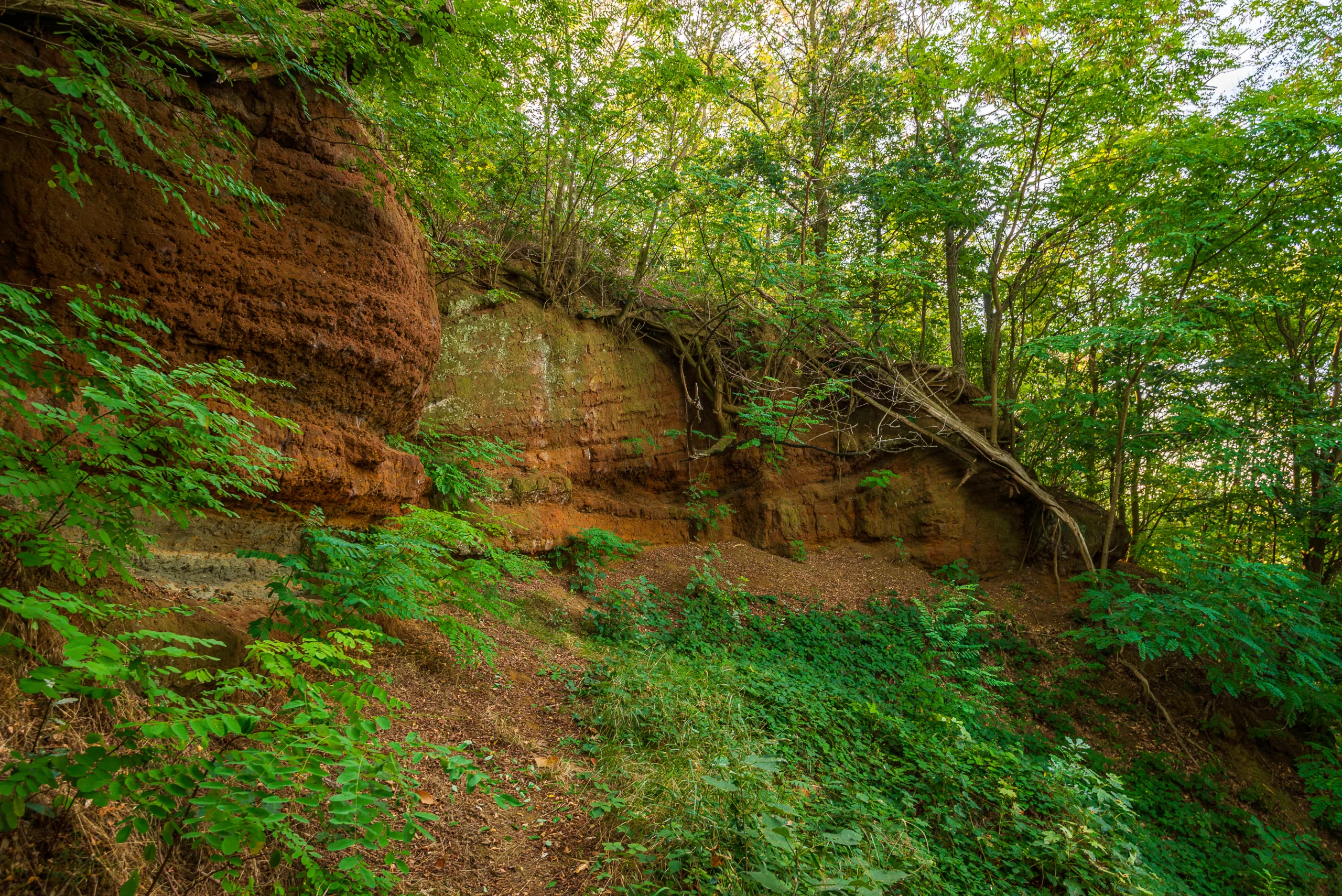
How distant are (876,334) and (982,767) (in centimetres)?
726

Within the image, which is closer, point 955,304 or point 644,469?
point 644,469

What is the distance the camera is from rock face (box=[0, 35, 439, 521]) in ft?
10.4

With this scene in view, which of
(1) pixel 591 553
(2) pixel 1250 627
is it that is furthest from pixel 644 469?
(2) pixel 1250 627

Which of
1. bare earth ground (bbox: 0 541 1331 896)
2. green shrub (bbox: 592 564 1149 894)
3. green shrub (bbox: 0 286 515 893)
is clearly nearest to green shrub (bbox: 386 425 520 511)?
bare earth ground (bbox: 0 541 1331 896)

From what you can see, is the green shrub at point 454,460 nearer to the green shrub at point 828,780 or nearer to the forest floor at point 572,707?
the forest floor at point 572,707

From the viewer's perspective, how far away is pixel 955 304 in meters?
10.8

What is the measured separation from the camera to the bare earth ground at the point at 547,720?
9.57ft

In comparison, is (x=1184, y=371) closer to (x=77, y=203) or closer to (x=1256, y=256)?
(x=1256, y=256)

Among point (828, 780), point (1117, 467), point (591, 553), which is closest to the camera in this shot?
point (828, 780)

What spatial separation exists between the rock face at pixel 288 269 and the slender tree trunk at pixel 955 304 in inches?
362

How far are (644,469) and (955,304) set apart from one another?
661 cm

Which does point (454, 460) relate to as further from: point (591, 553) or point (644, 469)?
point (644, 469)

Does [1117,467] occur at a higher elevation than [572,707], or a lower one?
higher

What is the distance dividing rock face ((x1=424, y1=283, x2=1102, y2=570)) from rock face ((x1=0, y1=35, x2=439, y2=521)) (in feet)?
9.63
